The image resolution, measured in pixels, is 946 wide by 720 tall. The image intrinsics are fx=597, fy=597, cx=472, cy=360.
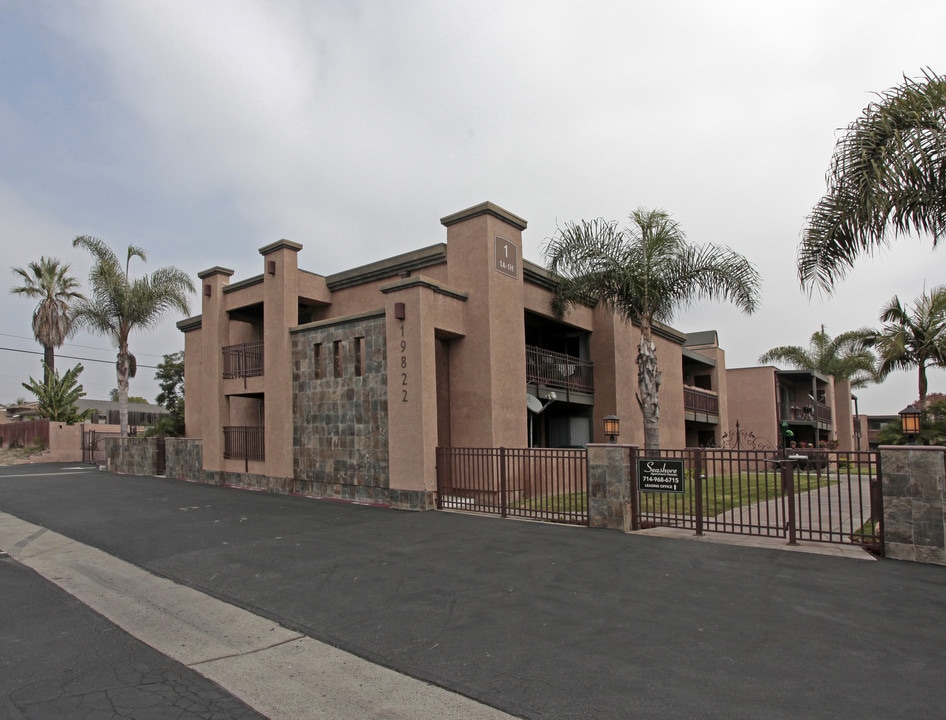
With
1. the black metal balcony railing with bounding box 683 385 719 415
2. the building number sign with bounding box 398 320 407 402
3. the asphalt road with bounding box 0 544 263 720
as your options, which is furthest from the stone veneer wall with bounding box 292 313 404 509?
the black metal balcony railing with bounding box 683 385 719 415

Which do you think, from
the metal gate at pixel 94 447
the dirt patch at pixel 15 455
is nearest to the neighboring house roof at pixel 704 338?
the metal gate at pixel 94 447

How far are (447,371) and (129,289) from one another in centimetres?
1836

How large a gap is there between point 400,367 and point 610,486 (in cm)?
555

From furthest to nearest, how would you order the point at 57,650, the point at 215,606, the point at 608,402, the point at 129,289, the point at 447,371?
the point at 129,289 < the point at 608,402 < the point at 447,371 < the point at 215,606 < the point at 57,650

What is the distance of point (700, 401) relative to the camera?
30797 millimetres

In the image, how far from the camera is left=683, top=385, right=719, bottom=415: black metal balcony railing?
2894 centimetres

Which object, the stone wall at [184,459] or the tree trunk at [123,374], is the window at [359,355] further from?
the tree trunk at [123,374]

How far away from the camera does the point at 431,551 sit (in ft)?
29.1

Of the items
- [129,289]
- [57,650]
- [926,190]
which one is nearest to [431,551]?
[57,650]

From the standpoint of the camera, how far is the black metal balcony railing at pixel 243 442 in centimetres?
1853

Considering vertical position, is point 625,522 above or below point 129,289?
below

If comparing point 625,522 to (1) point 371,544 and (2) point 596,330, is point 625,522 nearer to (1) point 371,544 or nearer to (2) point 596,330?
(1) point 371,544

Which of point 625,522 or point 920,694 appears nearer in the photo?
point 920,694

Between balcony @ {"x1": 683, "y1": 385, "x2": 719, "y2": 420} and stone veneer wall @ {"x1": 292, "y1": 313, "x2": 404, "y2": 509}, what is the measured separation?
56.6 ft
